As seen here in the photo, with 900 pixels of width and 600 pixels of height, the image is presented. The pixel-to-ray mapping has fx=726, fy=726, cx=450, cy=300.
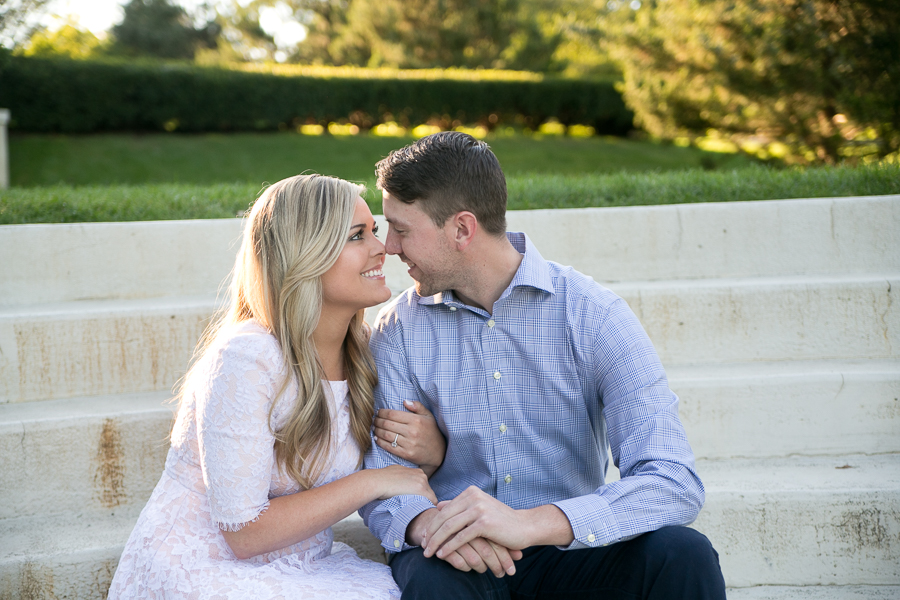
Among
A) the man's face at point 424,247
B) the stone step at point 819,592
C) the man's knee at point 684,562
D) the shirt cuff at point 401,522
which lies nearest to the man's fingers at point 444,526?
the shirt cuff at point 401,522

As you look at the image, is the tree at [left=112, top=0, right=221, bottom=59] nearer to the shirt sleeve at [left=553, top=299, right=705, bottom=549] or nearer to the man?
the man

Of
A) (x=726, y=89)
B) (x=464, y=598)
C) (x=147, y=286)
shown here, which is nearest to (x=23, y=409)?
(x=147, y=286)

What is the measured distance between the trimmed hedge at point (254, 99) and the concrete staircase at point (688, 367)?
24.5ft

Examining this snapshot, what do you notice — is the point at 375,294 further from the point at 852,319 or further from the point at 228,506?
the point at 852,319

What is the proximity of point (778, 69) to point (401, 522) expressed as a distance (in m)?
7.08

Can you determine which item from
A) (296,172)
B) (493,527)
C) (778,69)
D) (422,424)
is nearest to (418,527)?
(493,527)

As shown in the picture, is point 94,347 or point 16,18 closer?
point 94,347

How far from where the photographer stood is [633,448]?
230cm

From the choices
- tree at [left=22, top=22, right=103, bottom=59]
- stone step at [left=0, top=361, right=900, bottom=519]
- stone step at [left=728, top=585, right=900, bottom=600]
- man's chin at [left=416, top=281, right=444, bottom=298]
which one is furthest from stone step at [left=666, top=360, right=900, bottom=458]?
tree at [left=22, top=22, right=103, bottom=59]

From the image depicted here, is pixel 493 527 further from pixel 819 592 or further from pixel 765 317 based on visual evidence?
pixel 765 317

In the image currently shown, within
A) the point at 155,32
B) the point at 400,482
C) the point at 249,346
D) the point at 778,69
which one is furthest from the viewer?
the point at 155,32

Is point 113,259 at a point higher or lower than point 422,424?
higher

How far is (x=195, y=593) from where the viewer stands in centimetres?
217

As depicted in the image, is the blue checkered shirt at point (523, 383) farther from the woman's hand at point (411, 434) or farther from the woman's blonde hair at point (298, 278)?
the woman's blonde hair at point (298, 278)
